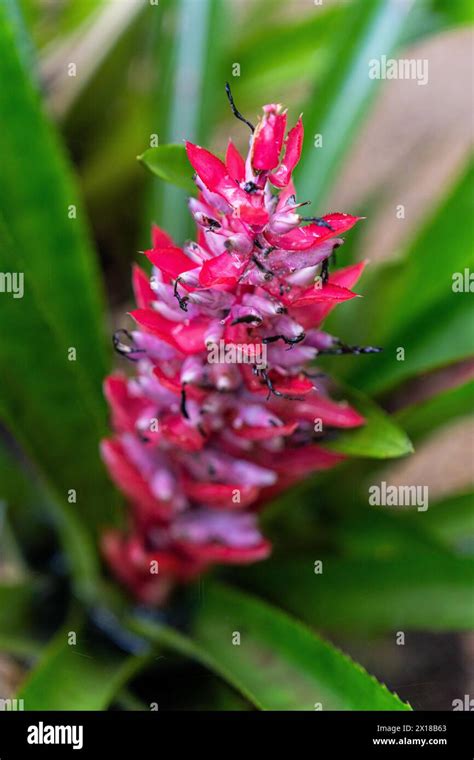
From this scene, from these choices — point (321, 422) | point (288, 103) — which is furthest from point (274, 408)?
point (288, 103)

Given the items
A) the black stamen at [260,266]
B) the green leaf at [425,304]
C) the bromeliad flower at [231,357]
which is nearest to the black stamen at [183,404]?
the bromeliad flower at [231,357]

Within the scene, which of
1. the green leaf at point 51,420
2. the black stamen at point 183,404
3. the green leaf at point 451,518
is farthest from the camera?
the green leaf at point 451,518

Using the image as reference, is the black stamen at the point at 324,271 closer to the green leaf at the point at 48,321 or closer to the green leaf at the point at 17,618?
the green leaf at the point at 48,321

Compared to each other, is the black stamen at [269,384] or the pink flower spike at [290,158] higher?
the pink flower spike at [290,158]

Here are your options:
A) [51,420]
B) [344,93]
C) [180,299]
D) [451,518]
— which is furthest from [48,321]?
[451,518]

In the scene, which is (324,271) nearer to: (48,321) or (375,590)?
(48,321)

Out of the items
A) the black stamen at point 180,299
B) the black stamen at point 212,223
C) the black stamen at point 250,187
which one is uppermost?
the black stamen at point 250,187

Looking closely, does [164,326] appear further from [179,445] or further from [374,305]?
[374,305]
